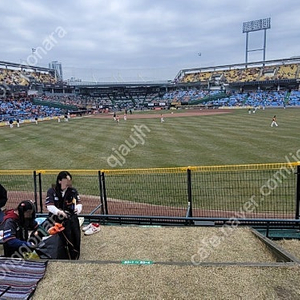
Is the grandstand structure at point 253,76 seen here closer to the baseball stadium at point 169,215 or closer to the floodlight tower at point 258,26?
the floodlight tower at point 258,26

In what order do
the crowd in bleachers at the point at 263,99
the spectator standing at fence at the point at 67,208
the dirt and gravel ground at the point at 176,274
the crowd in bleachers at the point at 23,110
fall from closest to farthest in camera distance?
the dirt and gravel ground at the point at 176,274 < the spectator standing at fence at the point at 67,208 < the crowd in bleachers at the point at 23,110 < the crowd in bleachers at the point at 263,99

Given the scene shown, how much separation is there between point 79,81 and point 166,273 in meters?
88.0

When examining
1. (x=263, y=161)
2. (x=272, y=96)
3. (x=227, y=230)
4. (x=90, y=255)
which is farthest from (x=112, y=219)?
(x=272, y=96)

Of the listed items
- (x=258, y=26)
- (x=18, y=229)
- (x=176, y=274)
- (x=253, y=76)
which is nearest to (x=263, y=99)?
(x=253, y=76)

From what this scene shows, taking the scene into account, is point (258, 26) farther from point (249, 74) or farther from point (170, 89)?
point (170, 89)

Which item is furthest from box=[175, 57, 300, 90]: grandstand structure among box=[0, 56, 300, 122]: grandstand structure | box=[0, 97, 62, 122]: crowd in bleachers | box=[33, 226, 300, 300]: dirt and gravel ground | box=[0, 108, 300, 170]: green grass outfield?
box=[33, 226, 300, 300]: dirt and gravel ground

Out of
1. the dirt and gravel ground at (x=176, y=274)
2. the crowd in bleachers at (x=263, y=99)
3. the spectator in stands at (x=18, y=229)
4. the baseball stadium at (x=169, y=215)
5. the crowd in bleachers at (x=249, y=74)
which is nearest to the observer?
the dirt and gravel ground at (x=176, y=274)

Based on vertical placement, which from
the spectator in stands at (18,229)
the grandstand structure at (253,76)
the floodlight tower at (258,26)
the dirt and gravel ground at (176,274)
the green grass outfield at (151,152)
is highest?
the floodlight tower at (258,26)

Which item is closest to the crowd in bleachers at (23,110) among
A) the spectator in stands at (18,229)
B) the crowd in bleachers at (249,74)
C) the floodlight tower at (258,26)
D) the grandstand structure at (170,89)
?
the grandstand structure at (170,89)

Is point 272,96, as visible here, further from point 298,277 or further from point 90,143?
point 298,277

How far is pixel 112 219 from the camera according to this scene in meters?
7.07

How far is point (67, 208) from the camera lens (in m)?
5.00

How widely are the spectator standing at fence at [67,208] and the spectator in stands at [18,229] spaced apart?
16.2 inches

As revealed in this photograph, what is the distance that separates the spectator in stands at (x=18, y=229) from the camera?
4383 mm
